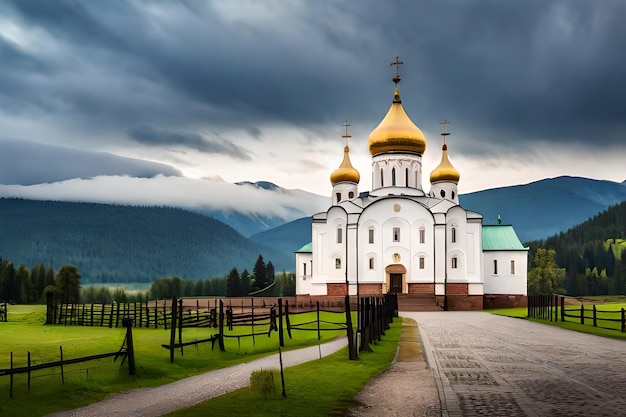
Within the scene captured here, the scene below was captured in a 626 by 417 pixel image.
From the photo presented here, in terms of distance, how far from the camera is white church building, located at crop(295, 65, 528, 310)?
6238 centimetres

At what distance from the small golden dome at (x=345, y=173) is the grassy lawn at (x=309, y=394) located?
52902 mm

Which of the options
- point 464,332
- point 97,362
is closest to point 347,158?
point 464,332

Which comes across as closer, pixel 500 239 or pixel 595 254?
pixel 500 239

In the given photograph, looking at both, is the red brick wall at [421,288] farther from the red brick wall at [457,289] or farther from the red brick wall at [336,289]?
the red brick wall at [336,289]

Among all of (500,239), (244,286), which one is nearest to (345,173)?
(500,239)

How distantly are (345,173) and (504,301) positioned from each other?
19.1 metres

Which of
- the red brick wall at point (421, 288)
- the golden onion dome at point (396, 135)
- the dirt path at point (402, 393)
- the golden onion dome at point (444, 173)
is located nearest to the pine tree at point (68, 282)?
the golden onion dome at point (396, 135)

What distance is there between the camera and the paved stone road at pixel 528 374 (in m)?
13.0

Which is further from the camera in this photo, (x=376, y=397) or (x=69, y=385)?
(x=69, y=385)

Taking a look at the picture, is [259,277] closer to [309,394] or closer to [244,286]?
[244,286]

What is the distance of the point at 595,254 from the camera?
131m

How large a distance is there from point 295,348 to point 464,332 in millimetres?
8344

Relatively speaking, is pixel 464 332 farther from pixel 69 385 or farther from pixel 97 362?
pixel 69 385

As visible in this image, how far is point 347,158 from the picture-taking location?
242 ft
